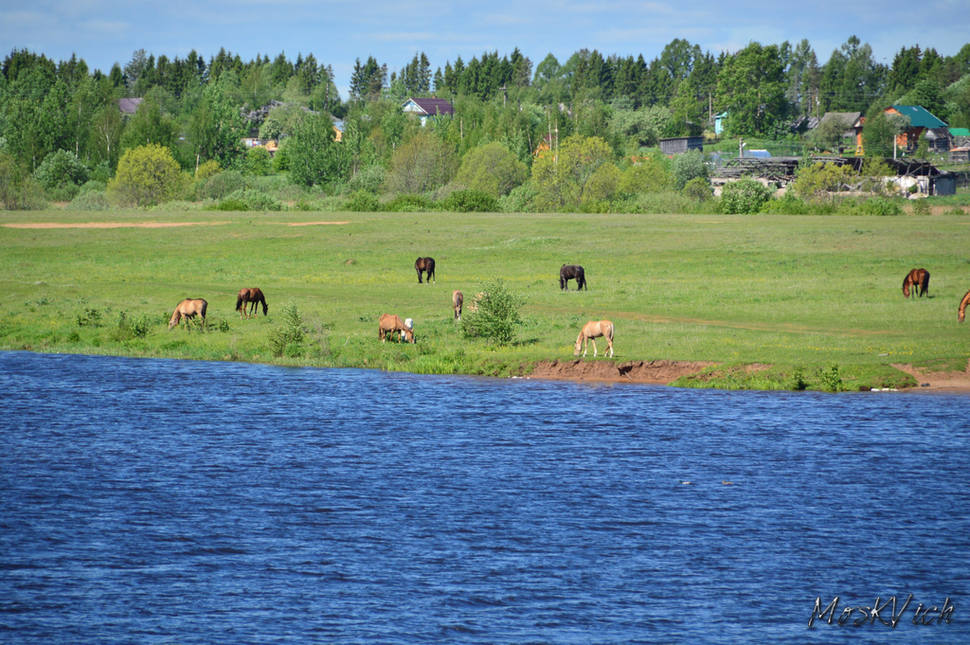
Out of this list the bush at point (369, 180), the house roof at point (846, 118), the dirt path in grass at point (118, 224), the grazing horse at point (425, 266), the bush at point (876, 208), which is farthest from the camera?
the house roof at point (846, 118)

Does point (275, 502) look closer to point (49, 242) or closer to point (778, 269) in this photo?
point (778, 269)

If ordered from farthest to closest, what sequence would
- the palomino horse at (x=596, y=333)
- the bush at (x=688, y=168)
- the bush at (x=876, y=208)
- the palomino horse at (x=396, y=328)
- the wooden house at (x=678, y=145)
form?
1. the wooden house at (x=678, y=145)
2. the bush at (x=688, y=168)
3. the bush at (x=876, y=208)
4. the palomino horse at (x=396, y=328)
5. the palomino horse at (x=596, y=333)

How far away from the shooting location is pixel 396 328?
4191cm

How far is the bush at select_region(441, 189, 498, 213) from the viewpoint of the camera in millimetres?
103062

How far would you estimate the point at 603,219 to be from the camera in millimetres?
89125

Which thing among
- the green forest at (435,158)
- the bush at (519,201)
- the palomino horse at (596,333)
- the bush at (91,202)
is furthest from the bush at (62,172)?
the palomino horse at (596,333)

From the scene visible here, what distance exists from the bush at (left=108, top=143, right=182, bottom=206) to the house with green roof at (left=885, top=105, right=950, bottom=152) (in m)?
105

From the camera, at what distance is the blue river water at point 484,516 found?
56.1ft

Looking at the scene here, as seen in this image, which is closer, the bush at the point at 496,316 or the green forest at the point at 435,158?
the bush at the point at 496,316

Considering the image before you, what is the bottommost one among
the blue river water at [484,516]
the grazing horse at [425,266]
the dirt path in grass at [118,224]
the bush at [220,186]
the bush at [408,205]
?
the blue river water at [484,516]

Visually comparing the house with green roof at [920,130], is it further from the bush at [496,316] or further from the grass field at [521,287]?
the bush at [496,316]

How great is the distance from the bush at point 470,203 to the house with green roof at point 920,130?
89198 millimetres

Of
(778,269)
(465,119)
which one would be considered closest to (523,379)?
(778,269)

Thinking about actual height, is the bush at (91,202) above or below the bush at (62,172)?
below
